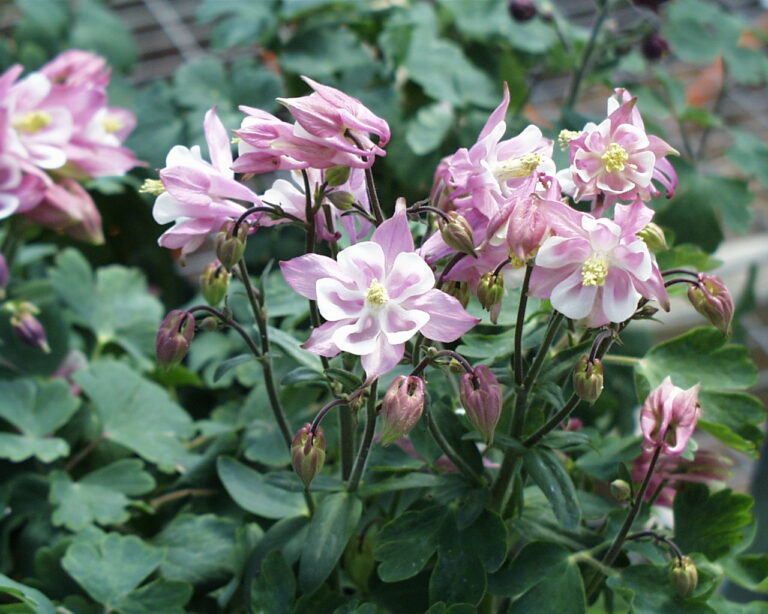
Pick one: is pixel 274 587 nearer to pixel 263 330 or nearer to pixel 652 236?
pixel 263 330

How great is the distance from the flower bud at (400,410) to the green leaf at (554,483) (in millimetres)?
132

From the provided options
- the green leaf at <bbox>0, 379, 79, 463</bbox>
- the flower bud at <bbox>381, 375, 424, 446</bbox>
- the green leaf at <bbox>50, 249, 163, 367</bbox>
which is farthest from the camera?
the green leaf at <bbox>50, 249, 163, 367</bbox>

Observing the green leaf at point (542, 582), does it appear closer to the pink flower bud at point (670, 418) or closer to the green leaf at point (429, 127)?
the pink flower bud at point (670, 418)

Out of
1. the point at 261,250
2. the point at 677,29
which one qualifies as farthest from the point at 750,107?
the point at 261,250

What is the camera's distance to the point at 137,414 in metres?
0.89

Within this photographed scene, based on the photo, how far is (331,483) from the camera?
0.65 meters

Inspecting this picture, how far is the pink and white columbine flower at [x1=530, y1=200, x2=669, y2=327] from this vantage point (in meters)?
0.50

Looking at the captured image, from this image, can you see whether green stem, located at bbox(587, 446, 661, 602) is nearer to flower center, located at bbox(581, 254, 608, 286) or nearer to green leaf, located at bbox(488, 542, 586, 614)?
green leaf, located at bbox(488, 542, 586, 614)

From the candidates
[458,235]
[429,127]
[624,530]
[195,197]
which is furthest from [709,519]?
[429,127]

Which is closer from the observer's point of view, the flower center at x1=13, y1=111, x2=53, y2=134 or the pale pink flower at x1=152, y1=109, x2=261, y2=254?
the pale pink flower at x1=152, y1=109, x2=261, y2=254

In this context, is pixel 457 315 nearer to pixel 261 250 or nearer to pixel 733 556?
pixel 733 556

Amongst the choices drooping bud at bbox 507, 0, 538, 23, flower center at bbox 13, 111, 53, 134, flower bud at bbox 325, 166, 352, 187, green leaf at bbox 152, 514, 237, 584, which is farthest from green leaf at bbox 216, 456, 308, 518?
drooping bud at bbox 507, 0, 538, 23

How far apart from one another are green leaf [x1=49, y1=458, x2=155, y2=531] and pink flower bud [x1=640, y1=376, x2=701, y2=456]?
1.46ft

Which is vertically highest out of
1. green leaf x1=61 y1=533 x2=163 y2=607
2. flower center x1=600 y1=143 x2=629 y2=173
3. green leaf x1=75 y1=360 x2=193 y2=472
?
flower center x1=600 y1=143 x2=629 y2=173
